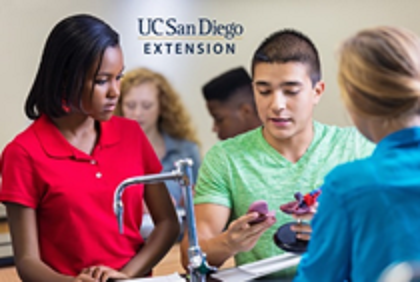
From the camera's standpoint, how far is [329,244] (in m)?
1.08

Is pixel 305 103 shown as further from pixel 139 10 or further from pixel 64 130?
pixel 139 10

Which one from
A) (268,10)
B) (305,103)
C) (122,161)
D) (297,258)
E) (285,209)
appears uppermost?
(268,10)

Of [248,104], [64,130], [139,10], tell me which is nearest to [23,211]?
[64,130]

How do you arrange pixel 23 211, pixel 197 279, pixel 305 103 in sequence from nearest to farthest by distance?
pixel 197 279
pixel 23 211
pixel 305 103

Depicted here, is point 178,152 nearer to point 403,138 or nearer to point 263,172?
point 263,172

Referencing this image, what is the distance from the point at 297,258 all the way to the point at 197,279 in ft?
1.34

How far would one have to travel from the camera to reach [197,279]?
1.44 m

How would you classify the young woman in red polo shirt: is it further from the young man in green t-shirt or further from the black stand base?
the black stand base

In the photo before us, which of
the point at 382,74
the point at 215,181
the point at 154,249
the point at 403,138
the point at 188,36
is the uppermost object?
the point at 188,36

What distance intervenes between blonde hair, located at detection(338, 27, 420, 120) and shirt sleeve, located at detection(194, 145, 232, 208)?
36.5 inches

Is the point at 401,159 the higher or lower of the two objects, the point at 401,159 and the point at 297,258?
the higher

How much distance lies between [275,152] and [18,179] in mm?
817

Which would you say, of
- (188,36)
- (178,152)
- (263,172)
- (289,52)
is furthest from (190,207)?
(178,152)

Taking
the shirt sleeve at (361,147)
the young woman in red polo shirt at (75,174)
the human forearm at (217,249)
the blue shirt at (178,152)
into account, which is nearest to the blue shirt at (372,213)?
the human forearm at (217,249)
